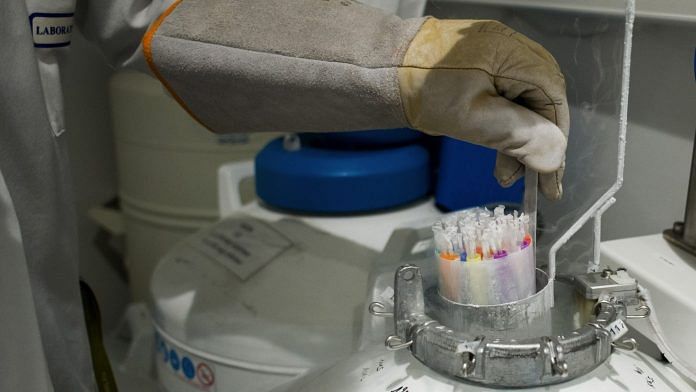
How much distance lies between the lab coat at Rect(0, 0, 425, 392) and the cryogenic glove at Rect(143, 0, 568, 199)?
0.10 m

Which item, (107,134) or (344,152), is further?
(107,134)

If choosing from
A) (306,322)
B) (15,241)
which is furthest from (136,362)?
(15,241)

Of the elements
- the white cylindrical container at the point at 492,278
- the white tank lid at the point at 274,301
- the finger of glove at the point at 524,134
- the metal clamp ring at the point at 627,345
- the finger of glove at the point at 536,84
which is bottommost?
the white tank lid at the point at 274,301

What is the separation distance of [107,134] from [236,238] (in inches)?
32.4

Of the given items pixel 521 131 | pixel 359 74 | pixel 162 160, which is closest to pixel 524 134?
pixel 521 131

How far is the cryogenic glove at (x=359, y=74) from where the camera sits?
0.49 m

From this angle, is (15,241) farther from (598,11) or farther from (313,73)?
(598,11)

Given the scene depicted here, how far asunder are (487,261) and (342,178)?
0.46 metres

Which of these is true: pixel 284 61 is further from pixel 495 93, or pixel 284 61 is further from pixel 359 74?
pixel 495 93

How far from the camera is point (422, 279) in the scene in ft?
1.80

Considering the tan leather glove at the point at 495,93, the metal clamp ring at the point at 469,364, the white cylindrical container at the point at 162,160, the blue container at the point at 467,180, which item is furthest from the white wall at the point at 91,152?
the metal clamp ring at the point at 469,364

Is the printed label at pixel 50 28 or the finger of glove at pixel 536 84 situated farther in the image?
A: the printed label at pixel 50 28

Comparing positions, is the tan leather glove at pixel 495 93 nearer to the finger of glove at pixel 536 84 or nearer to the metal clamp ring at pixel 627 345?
the finger of glove at pixel 536 84

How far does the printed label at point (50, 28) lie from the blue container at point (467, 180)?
459mm
